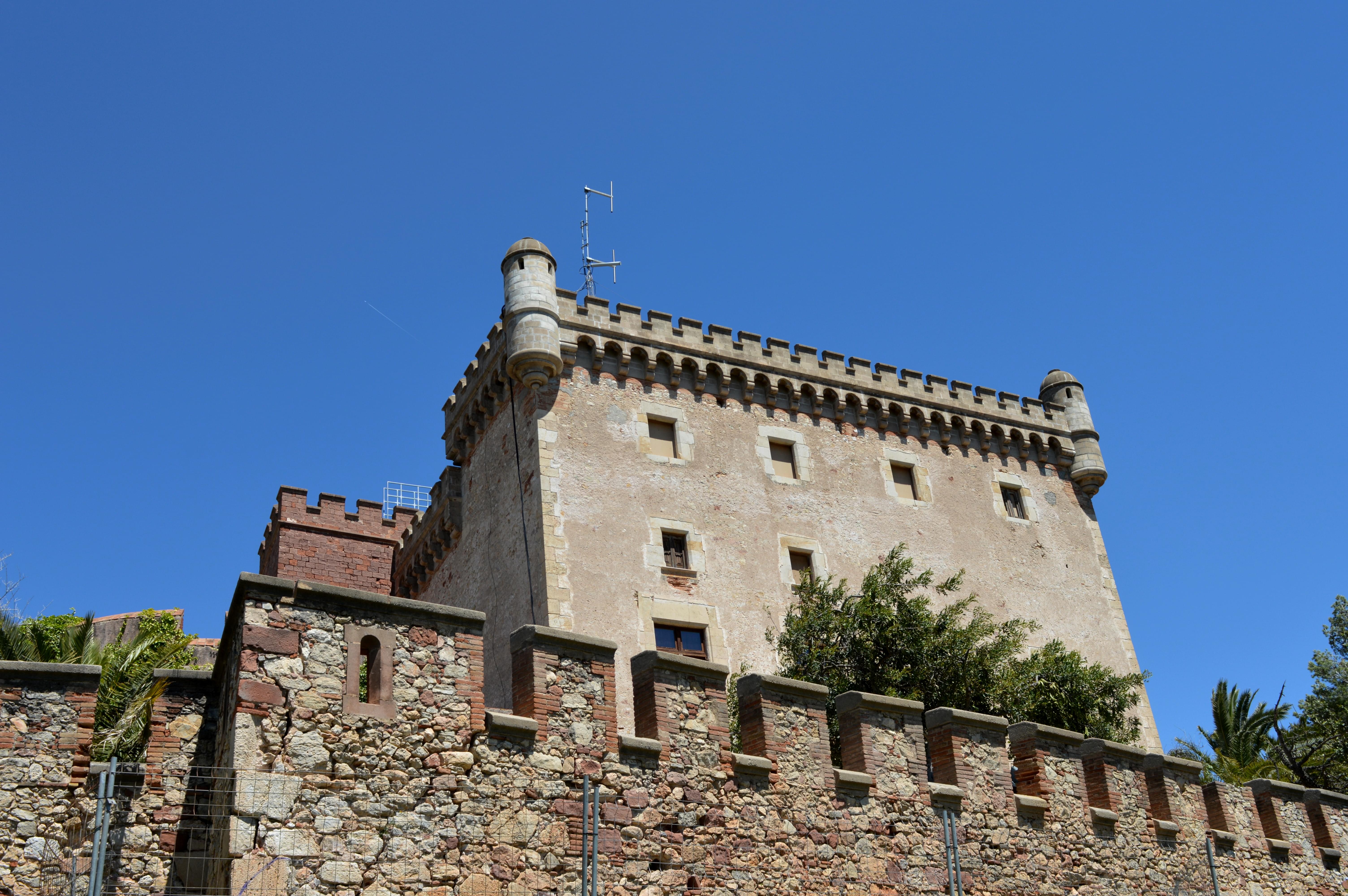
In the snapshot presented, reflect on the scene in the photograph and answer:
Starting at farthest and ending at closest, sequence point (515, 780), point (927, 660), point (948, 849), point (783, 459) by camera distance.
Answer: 1. point (783, 459)
2. point (927, 660)
3. point (948, 849)
4. point (515, 780)

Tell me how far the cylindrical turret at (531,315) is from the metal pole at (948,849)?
1314 centimetres

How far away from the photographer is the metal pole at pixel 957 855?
1404 cm

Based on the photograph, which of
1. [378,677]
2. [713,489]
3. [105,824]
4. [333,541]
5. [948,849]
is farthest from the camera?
[333,541]

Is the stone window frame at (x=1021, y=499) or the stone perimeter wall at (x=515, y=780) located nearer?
the stone perimeter wall at (x=515, y=780)

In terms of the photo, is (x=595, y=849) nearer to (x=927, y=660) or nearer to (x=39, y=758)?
(x=39, y=758)

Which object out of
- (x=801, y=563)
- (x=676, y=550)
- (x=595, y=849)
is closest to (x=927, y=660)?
(x=801, y=563)

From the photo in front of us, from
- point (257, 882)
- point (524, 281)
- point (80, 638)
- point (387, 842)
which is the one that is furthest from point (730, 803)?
point (524, 281)

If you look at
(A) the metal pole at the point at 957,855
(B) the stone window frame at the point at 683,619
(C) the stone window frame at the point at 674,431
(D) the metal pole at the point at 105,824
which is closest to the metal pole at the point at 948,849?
(A) the metal pole at the point at 957,855

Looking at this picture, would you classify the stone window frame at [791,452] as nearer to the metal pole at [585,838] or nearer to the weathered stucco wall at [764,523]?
the weathered stucco wall at [764,523]

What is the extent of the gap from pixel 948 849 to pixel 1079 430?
19349 millimetres

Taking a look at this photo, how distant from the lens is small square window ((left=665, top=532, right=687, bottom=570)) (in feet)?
80.3

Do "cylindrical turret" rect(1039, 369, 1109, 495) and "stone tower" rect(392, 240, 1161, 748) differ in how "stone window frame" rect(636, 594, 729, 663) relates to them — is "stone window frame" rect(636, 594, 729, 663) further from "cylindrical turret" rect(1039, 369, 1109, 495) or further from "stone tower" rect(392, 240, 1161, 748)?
"cylindrical turret" rect(1039, 369, 1109, 495)

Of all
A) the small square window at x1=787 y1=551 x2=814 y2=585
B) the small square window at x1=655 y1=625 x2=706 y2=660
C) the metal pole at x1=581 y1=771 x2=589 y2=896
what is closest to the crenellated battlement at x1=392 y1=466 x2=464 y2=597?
the small square window at x1=655 y1=625 x2=706 y2=660

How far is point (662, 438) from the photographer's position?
2592 centimetres
